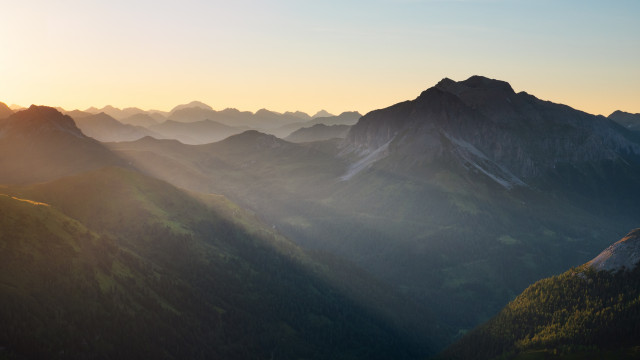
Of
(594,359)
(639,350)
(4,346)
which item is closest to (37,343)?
(4,346)

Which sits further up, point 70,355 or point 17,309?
point 17,309

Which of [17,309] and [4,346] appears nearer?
[4,346]

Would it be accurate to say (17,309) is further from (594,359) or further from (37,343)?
(594,359)

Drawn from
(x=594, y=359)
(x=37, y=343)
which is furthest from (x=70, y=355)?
(x=594, y=359)

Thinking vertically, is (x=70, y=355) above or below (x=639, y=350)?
below

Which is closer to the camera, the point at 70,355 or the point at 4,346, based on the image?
the point at 4,346

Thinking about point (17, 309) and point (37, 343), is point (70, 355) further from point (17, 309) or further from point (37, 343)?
point (17, 309)

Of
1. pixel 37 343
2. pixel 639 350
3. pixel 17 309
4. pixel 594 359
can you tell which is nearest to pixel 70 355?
pixel 37 343
